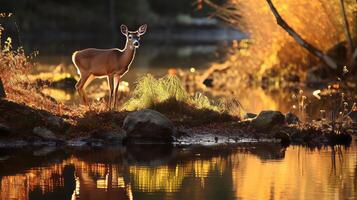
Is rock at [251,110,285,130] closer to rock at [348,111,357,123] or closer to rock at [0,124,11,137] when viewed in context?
rock at [348,111,357,123]

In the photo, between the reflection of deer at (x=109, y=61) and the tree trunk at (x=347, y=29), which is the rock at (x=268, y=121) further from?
the tree trunk at (x=347, y=29)

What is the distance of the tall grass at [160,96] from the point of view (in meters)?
22.1

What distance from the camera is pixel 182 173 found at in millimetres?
16875

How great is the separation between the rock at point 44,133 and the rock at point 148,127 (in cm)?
125

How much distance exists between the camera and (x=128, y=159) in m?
18.4

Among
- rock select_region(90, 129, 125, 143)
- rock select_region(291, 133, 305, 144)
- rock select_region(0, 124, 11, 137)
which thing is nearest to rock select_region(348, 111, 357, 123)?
rock select_region(291, 133, 305, 144)

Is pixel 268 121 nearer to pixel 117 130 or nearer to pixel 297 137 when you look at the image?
pixel 297 137

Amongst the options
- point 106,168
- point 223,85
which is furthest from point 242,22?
point 106,168

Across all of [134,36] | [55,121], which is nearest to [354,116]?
[134,36]

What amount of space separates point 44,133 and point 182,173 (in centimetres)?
403

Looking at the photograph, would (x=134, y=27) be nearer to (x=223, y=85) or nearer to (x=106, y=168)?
(x=223, y=85)

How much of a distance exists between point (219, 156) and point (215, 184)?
9.50ft

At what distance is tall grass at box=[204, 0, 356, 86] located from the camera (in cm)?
3403

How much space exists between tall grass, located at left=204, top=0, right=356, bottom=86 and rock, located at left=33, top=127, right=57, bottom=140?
46.1ft
